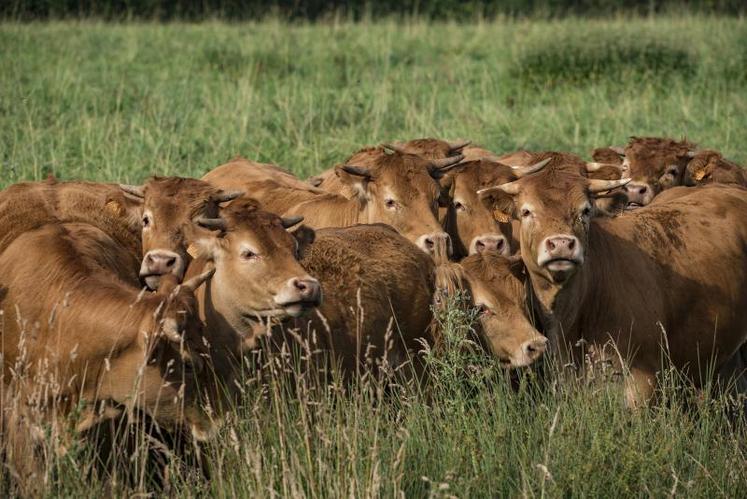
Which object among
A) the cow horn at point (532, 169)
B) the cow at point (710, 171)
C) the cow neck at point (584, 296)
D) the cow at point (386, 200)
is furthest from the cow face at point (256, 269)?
the cow at point (710, 171)

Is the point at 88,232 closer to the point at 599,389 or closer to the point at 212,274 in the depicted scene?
the point at 212,274

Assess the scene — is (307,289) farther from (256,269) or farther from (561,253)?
(561,253)

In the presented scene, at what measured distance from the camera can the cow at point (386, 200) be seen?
30.1ft

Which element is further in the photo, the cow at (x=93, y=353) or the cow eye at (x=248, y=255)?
the cow eye at (x=248, y=255)

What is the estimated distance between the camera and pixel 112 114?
605 inches

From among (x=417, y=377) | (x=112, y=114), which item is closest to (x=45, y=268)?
(x=417, y=377)

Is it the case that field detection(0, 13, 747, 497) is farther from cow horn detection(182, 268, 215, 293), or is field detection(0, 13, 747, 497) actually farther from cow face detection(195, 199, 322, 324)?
cow horn detection(182, 268, 215, 293)

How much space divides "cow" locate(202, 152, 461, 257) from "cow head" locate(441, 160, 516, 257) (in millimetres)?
150

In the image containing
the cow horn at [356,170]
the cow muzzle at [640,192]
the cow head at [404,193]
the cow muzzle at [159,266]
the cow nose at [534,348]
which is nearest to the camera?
the cow muzzle at [159,266]

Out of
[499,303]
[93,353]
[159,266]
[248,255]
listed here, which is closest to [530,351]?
[499,303]

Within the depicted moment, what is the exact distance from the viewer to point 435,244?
8969 millimetres

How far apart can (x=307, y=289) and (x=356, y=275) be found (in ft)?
4.25

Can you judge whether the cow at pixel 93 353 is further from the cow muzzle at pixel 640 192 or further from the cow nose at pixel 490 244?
the cow muzzle at pixel 640 192

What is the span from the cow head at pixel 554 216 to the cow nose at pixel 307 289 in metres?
1.77
